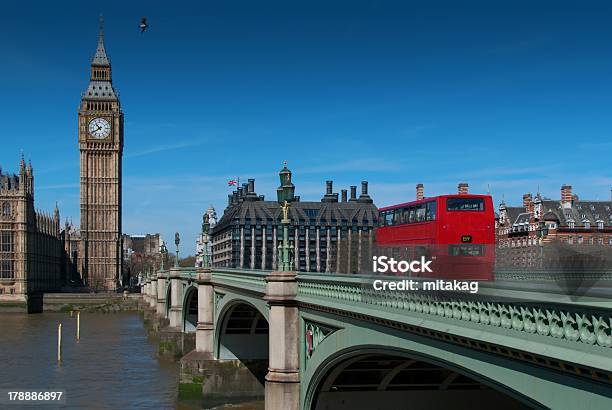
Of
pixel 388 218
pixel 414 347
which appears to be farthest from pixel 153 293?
pixel 414 347

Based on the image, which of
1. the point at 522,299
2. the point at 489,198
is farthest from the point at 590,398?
the point at 489,198

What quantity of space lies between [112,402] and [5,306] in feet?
275

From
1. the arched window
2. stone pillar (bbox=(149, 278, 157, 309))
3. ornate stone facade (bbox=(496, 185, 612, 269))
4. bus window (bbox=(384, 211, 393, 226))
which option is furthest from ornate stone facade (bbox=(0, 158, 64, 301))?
bus window (bbox=(384, 211, 393, 226))

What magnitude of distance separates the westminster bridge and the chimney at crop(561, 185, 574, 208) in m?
53.7

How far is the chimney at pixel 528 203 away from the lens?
87.5m

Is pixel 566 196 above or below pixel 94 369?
above

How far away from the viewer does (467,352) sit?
39.9 feet

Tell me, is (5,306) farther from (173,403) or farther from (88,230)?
(173,403)

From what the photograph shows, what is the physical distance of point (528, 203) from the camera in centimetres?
9025

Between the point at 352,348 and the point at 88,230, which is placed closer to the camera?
the point at 352,348

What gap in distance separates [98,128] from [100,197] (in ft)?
41.5

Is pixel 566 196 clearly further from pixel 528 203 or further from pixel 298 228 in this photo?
pixel 298 228

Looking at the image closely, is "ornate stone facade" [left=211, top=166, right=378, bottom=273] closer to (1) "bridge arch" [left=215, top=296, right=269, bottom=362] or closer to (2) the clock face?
(2) the clock face

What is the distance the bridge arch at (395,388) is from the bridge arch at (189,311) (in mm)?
32898
